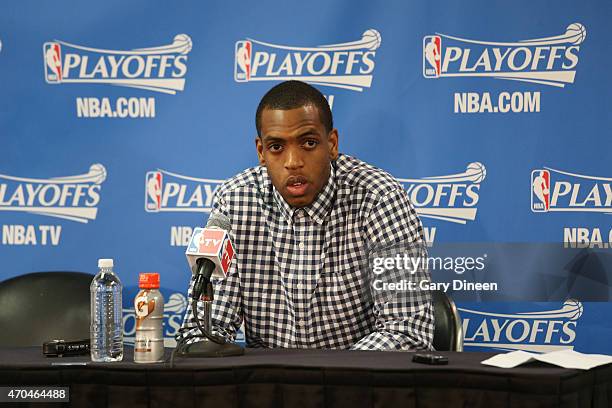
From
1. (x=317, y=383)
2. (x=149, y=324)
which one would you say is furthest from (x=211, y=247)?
(x=317, y=383)

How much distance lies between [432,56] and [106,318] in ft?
6.34

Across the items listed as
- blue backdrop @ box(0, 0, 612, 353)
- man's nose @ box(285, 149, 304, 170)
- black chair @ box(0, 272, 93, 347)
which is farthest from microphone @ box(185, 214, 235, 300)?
blue backdrop @ box(0, 0, 612, 353)

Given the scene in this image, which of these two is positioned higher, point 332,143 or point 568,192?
point 332,143

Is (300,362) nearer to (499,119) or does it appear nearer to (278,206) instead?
(278,206)

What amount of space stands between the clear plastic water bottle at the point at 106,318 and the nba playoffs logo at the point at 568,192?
1.93 meters

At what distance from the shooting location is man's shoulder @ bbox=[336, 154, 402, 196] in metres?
2.61

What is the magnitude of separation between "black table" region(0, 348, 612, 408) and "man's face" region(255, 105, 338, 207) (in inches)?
30.2

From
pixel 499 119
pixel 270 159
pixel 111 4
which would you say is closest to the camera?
pixel 270 159

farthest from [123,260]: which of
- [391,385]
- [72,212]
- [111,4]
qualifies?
[391,385]

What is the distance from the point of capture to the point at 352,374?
1.72 m

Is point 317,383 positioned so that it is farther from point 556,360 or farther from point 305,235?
point 305,235

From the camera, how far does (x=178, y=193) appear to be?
141 inches

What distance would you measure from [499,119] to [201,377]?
2.07 m

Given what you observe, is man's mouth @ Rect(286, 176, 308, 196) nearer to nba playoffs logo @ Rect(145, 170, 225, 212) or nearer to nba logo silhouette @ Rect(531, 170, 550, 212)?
nba playoffs logo @ Rect(145, 170, 225, 212)
